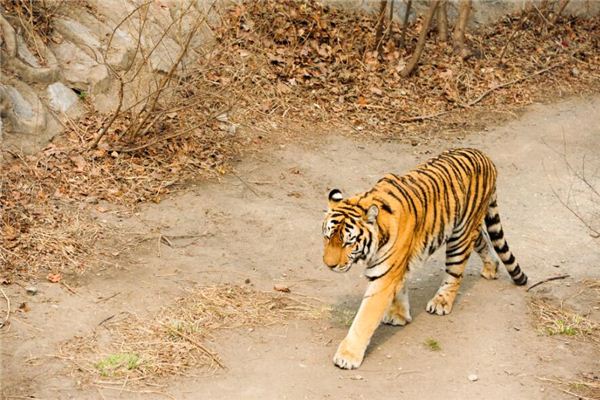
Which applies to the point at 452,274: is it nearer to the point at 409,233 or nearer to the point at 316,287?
the point at 409,233

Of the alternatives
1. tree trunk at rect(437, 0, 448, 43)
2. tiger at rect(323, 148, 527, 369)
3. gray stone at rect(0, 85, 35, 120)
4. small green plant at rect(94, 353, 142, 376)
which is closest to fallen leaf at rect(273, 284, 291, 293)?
tiger at rect(323, 148, 527, 369)

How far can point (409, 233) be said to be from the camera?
6562 millimetres

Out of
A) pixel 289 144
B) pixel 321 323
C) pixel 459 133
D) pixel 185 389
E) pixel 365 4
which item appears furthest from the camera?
pixel 365 4

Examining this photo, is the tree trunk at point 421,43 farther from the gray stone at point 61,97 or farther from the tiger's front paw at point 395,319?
the tiger's front paw at point 395,319

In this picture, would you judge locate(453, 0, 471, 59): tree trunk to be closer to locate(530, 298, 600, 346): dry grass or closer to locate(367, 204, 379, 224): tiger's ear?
locate(530, 298, 600, 346): dry grass

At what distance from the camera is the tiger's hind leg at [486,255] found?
7.81 meters

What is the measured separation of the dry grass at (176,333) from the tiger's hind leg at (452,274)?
99 centimetres

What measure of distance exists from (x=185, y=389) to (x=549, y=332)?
9.72 ft

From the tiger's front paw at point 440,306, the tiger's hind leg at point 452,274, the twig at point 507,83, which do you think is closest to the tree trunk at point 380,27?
the twig at point 507,83

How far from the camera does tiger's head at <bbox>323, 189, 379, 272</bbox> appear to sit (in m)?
6.18

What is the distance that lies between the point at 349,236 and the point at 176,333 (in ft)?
4.92

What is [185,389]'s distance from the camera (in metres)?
5.93

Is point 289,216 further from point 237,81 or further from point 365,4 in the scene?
point 365,4

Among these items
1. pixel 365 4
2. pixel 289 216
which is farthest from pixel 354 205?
pixel 365 4
